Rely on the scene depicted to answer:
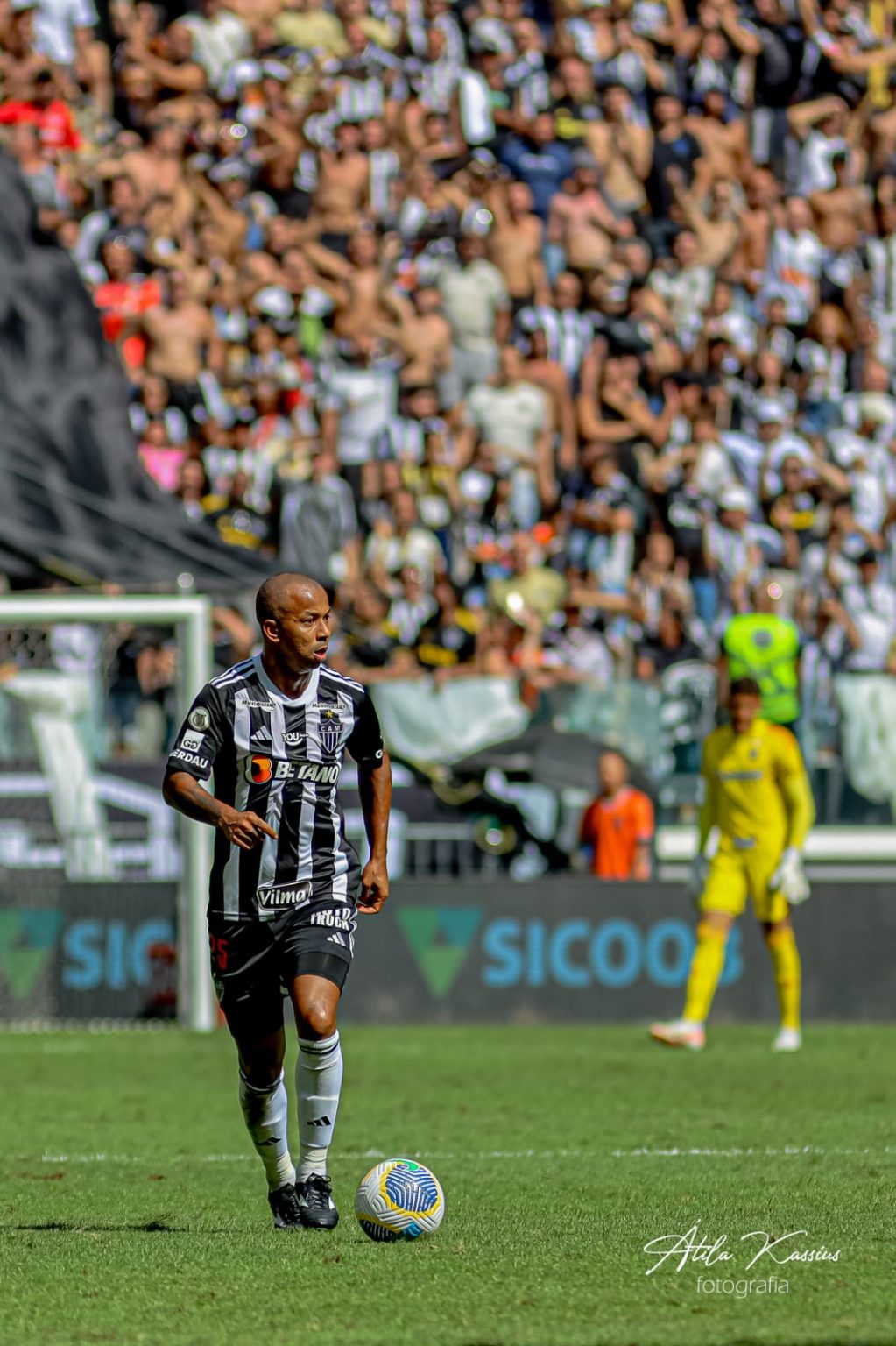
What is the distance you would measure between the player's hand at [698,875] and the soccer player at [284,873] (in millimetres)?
7504

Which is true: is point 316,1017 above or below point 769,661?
below

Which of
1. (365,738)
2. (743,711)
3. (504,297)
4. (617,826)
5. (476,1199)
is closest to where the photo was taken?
(365,738)

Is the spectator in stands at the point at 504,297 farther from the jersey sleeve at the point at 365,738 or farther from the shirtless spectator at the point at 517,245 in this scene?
the jersey sleeve at the point at 365,738

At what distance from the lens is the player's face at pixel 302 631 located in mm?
6625

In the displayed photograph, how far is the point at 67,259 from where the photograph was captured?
1733 centimetres

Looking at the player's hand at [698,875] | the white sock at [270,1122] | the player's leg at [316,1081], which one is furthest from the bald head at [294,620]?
the player's hand at [698,875]

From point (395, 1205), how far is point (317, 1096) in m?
0.41

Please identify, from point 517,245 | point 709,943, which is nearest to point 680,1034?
point 709,943

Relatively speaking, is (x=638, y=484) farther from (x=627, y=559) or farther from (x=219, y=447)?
(x=219, y=447)

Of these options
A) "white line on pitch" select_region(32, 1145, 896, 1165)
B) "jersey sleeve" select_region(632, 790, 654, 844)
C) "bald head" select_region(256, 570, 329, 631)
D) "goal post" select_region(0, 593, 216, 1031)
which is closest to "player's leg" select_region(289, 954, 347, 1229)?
"bald head" select_region(256, 570, 329, 631)

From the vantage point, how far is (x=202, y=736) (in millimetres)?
6684

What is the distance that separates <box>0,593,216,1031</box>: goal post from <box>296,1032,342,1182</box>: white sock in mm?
8453

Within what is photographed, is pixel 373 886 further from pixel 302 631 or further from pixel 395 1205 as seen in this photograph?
pixel 395 1205

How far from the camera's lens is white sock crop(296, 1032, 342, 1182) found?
667cm
